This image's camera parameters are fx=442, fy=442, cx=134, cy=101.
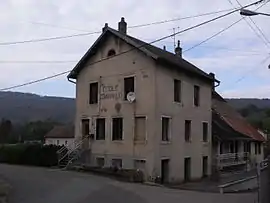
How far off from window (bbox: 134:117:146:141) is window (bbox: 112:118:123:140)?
1288mm

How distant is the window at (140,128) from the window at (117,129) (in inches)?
50.7

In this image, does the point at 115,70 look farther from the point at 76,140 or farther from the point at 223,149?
the point at 223,149

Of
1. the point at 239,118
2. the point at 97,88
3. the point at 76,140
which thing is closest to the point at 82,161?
the point at 76,140

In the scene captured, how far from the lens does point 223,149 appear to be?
3938cm

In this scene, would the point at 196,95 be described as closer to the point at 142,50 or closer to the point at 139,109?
the point at 139,109

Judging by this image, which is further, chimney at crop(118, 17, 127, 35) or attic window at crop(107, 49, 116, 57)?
chimney at crop(118, 17, 127, 35)

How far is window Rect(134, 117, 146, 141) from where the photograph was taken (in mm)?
29062

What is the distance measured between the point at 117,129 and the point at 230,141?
45.7 feet

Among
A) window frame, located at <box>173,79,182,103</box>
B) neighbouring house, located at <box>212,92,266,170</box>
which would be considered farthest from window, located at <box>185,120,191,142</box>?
neighbouring house, located at <box>212,92,266,170</box>

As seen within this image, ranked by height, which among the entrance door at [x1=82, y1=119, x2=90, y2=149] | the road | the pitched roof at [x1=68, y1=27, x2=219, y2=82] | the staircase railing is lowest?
the road

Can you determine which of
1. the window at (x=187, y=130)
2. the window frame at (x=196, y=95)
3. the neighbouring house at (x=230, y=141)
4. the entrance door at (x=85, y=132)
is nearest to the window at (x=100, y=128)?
the entrance door at (x=85, y=132)

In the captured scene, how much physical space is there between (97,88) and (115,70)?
2375 mm

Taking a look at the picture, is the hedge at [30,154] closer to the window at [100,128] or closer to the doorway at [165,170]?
the window at [100,128]

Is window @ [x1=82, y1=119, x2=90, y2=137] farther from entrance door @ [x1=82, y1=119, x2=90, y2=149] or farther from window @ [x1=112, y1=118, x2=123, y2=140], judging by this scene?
window @ [x1=112, y1=118, x2=123, y2=140]
